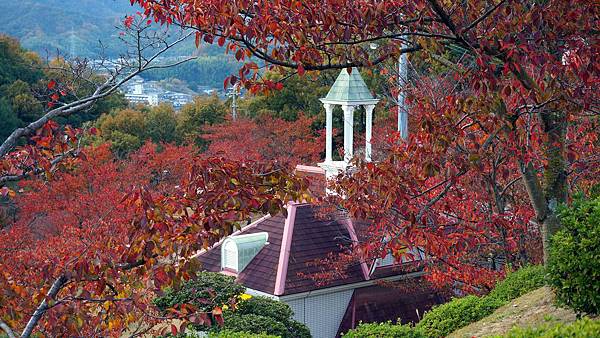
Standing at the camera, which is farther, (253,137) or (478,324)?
(253,137)

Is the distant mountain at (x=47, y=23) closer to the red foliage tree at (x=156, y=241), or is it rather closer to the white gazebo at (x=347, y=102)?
the white gazebo at (x=347, y=102)

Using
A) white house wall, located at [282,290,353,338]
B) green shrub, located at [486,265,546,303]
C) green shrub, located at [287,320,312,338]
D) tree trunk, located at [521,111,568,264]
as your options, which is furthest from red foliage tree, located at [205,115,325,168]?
tree trunk, located at [521,111,568,264]

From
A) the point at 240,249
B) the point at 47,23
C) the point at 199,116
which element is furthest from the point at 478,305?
the point at 47,23

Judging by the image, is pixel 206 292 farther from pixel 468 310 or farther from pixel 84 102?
pixel 84 102

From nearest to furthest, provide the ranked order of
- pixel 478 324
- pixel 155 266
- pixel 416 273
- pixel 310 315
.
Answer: pixel 155 266 → pixel 478 324 → pixel 310 315 → pixel 416 273

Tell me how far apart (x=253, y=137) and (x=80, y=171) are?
30.4ft

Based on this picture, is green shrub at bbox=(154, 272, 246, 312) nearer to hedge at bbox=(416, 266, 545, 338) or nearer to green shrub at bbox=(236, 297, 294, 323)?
green shrub at bbox=(236, 297, 294, 323)

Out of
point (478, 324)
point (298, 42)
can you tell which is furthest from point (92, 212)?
point (298, 42)

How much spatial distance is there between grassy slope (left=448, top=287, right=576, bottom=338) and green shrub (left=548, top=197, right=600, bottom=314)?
413mm

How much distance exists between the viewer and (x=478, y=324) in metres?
8.41

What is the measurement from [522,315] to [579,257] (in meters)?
1.89

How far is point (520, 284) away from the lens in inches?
366

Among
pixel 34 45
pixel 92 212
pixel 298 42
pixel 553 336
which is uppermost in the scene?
pixel 34 45

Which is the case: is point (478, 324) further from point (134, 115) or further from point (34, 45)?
point (34, 45)
